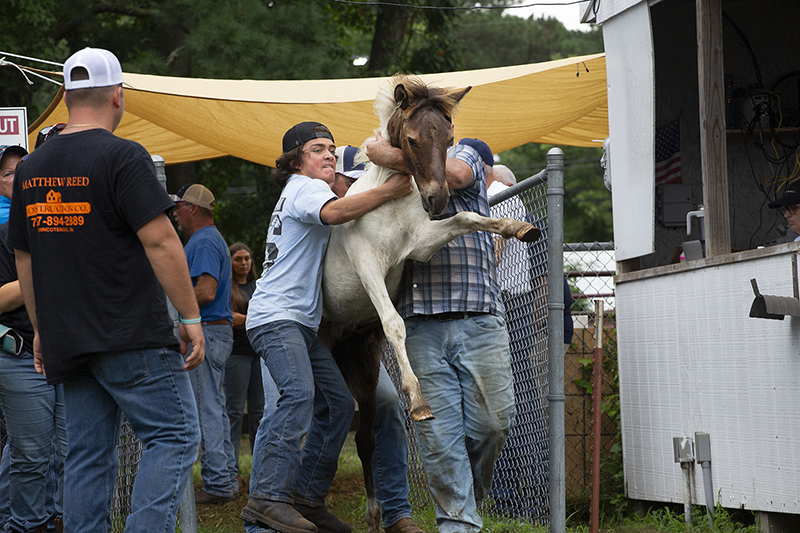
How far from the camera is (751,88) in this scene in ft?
23.4

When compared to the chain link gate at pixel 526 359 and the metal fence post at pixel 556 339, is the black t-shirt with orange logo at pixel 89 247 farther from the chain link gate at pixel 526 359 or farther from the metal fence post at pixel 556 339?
the chain link gate at pixel 526 359

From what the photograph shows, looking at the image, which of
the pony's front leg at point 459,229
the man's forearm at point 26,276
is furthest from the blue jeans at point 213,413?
the pony's front leg at point 459,229

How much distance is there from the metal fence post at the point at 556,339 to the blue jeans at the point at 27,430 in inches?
103

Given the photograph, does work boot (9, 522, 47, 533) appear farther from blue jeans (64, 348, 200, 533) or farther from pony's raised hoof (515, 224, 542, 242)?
pony's raised hoof (515, 224, 542, 242)

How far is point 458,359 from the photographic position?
13.6 ft

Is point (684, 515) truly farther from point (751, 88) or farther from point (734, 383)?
point (751, 88)

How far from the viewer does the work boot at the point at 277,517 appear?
158 inches

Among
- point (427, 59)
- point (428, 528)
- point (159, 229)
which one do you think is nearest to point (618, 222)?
point (428, 528)

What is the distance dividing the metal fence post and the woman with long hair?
4.18 meters

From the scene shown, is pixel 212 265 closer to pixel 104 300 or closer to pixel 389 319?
pixel 389 319

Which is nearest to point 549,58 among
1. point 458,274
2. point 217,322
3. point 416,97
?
point 217,322

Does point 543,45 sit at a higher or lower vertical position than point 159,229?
higher

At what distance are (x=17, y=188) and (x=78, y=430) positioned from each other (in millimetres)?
1011

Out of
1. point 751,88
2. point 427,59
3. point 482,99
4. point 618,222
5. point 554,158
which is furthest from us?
point 427,59
